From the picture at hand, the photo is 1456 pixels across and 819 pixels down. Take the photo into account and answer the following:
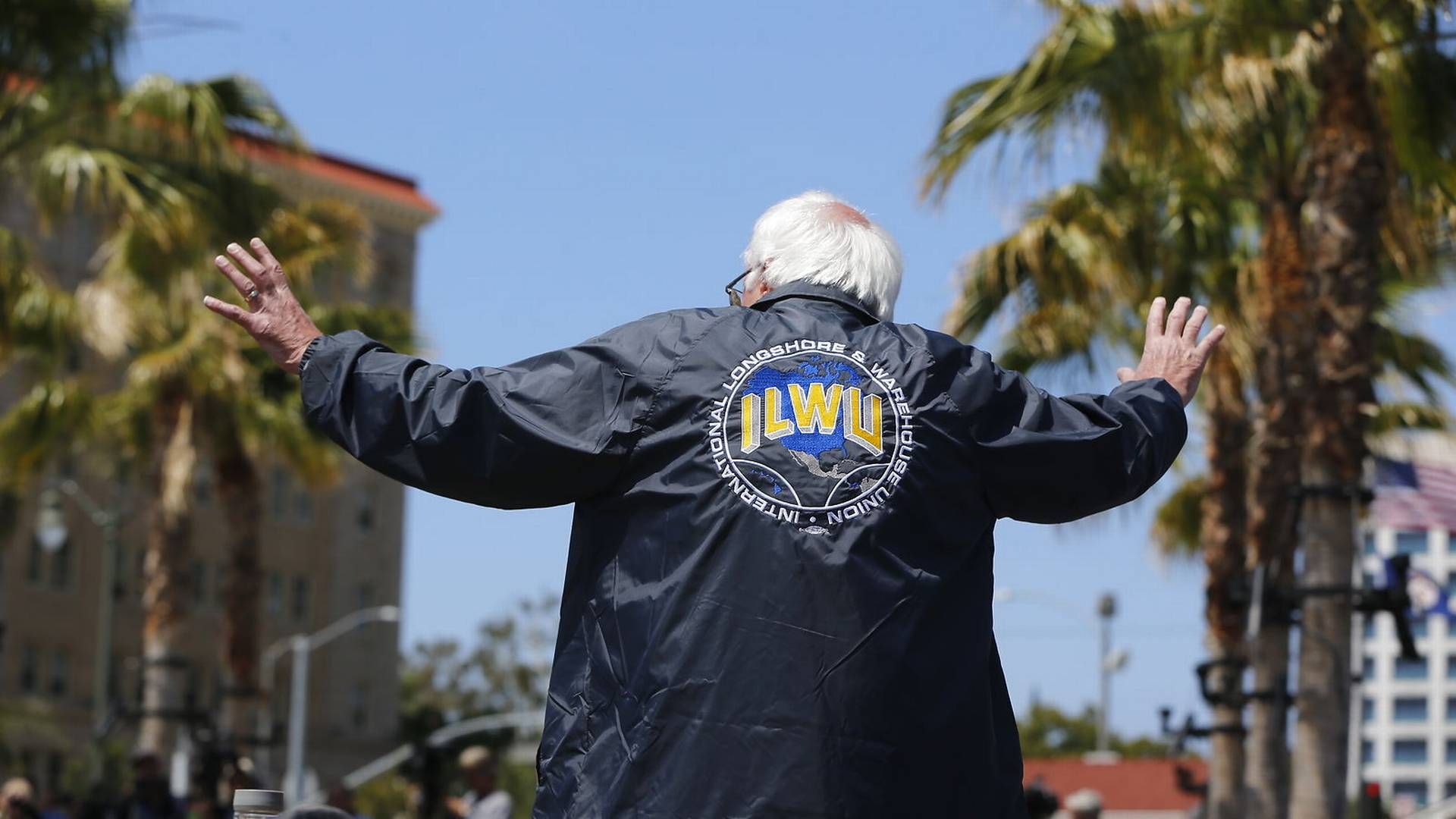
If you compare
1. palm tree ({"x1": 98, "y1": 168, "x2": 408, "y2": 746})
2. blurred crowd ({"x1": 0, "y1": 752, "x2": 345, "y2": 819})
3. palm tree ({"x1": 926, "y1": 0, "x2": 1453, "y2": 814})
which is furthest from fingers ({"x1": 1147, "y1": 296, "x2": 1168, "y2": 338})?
palm tree ({"x1": 98, "y1": 168, "x2": 408, "y2": 746})

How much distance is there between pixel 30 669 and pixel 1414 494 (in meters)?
48.9

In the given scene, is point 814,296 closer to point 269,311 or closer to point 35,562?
point 269,311

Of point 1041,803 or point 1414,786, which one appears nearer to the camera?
point 1041,803

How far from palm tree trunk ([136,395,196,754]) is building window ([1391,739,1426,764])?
4953 inches

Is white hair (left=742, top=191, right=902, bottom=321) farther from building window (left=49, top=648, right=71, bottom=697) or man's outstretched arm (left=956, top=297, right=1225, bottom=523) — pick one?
building window (left=49, top=648, right=71, bottom=697)

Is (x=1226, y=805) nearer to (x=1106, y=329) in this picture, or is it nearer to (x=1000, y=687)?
(x=1106, y=329)

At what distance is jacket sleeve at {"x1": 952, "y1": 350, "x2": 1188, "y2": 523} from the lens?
325 cm

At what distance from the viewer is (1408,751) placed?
13838cm

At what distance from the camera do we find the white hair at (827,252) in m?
3.44

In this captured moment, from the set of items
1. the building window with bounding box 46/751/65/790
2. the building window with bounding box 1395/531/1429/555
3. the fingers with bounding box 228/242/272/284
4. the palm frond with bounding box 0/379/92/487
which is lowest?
the building window with bounding box 46/751/65/790

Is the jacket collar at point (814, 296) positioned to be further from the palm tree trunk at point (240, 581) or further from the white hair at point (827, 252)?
the palm tree trunk at point (240, 581)

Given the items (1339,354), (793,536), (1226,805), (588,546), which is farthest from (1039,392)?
(1226,805)

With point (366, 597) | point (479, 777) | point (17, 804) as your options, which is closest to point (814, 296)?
point (479, 777)

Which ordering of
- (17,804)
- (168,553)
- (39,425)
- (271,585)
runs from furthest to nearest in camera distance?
(271,585) → (39,425) → (168,553) → (17,804)
